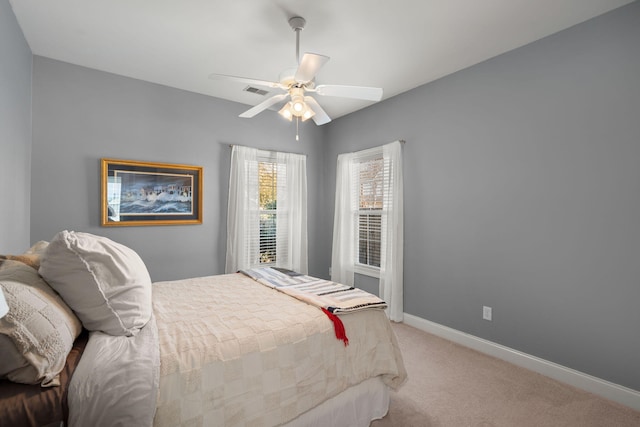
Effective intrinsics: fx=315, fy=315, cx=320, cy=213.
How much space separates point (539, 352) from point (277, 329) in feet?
7.51

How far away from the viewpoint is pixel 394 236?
369cm

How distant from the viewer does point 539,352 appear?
2568 mm

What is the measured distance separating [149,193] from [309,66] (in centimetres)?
243

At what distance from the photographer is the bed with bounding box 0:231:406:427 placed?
3.70 feet

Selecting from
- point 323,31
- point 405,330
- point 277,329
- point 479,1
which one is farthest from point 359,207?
point 277,329

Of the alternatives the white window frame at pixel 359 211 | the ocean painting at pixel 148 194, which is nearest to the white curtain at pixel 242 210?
the ocean painting at pixel 148 194

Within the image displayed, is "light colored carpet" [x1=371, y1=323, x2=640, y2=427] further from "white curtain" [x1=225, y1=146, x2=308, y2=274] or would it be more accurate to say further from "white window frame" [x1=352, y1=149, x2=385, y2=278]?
"white curtain" [x1=225, y1=146, x2=308, y2=274]

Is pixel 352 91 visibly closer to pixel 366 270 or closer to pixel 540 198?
pixel 540 198

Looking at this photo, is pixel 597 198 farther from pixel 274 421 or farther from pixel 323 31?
pixel 274 421

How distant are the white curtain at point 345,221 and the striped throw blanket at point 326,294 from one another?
1709 mm

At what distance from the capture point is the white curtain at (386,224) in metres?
3.68

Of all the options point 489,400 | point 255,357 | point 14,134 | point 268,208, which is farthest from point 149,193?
point 489,400

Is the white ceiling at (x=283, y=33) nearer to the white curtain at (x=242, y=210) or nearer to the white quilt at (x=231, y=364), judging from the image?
the white curtain at (x=242, y=210)

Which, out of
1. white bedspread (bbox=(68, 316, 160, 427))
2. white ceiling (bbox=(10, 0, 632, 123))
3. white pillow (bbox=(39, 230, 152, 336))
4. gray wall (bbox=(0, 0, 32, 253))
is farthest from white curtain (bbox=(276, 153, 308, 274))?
white bedspread (bbox=(68, 316, 160, 427))
